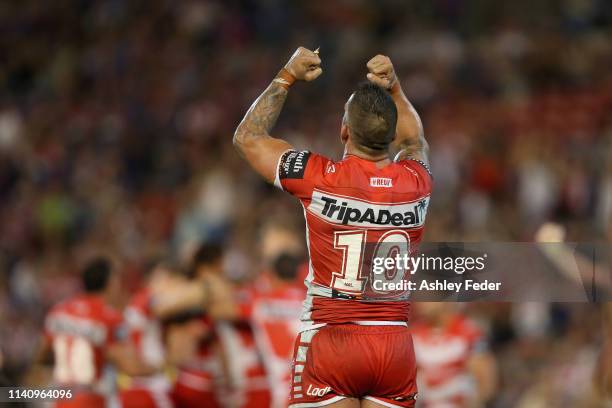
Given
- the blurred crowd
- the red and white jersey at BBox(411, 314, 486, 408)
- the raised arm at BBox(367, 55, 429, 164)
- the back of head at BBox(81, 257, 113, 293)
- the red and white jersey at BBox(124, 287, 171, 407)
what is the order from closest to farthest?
the raised arm at BBox(367, 55, 429, 164) → the back of head at BBox(81, 257, 113, 293) → the red and white jersey at BBox(124, 287, 171, 407) → the red and white jersey at BBox(411, 314, 486, 408) → the blurred crowd

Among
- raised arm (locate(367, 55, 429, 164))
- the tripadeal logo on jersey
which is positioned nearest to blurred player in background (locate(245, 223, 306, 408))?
raised arm (locate(367, 55, 429, 164))

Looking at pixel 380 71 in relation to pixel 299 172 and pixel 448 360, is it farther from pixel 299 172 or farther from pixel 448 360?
pixel 448 360

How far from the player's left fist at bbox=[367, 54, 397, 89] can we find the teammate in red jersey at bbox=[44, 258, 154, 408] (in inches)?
139

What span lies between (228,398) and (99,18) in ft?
45.1

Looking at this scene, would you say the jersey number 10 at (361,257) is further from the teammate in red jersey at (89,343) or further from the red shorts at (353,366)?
the teammate in red jersey at (89,343)

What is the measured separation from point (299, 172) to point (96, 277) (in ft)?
11.8

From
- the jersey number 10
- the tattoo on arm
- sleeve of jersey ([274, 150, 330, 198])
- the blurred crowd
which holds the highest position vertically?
the blurred crowd

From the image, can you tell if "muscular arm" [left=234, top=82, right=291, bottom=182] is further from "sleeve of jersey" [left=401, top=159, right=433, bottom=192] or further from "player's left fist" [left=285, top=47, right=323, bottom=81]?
"sleeve of jersey" [left=401, top=159, right=433, bottom=192]

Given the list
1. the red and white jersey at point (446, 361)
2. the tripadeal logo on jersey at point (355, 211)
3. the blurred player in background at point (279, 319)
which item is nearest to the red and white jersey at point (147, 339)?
the blurred player in background at point (279, 319)

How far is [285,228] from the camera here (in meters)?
11.5

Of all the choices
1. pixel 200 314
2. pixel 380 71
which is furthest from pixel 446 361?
pixel 380 71

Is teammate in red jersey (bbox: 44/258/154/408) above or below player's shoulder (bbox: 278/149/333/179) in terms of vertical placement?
below

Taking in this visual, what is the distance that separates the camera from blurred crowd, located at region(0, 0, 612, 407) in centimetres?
1506

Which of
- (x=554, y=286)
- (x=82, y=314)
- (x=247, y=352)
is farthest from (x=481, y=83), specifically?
(x=554, y=286)
